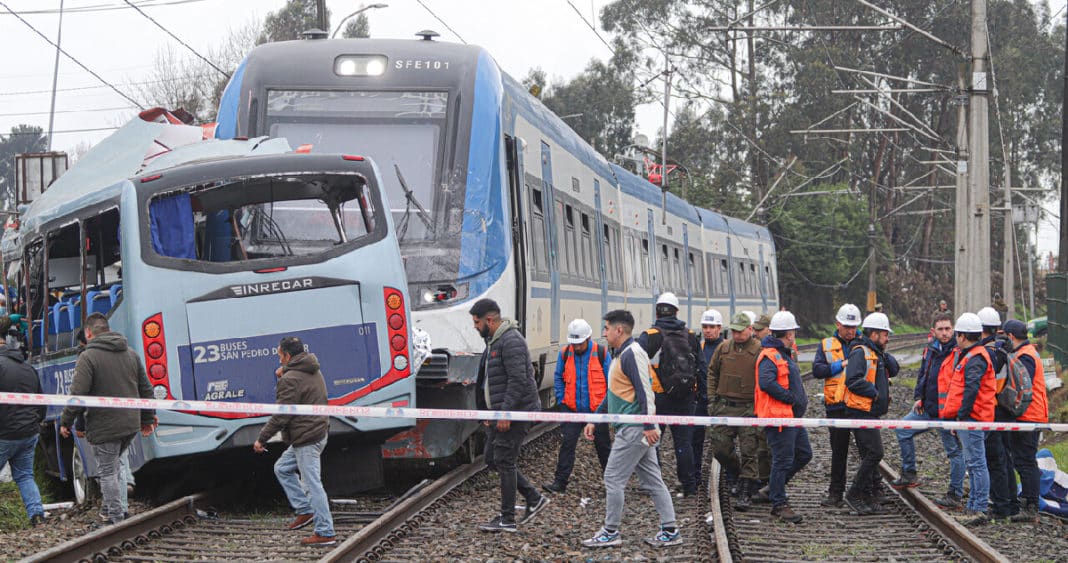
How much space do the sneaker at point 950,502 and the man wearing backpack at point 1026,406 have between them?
0.53 m

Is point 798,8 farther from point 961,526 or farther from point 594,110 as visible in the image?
point 961,526

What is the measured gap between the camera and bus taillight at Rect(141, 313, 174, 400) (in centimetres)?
939

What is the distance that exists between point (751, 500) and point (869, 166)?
172ft

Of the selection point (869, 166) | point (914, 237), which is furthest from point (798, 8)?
point (914, 237)

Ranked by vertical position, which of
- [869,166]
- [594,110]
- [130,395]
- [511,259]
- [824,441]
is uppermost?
[594,110]

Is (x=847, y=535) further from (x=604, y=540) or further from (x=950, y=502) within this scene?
(x=604, y=540)

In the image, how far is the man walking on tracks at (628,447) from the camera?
8.67 metres

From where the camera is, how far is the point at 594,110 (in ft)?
214

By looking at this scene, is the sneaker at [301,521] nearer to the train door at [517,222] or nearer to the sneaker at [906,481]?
the train door at [517,222]

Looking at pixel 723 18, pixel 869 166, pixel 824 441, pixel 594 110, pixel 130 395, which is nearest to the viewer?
pixel 130 395

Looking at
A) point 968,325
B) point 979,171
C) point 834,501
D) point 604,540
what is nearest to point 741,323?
point 834,501

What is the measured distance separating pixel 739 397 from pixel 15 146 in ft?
327

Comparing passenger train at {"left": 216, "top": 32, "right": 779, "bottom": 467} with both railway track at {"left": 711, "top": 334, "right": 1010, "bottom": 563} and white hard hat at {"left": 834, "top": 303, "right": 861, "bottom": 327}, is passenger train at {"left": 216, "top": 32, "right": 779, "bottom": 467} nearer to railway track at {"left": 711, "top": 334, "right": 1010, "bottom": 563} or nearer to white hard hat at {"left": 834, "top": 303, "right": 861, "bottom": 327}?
railway track at {"left": 711, "top": 334, "right": 1010, "bottom": 563}

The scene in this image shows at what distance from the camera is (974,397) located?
9.80 metres
